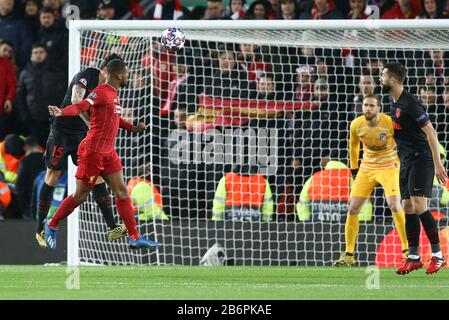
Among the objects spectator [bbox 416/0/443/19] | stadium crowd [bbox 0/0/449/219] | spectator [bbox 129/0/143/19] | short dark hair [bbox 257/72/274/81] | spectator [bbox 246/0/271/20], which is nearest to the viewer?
stadium crowd [bbox 0/0/449/219]

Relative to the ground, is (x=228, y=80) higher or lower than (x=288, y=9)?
lower

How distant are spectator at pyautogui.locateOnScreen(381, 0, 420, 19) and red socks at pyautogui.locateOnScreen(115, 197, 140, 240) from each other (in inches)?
227

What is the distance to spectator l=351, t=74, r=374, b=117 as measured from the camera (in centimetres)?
1452

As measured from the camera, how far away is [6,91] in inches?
634

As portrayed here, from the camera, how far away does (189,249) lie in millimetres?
13672

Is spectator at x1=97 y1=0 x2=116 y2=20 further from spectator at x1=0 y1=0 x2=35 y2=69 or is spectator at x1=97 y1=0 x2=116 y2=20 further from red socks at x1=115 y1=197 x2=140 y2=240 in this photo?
red socks at x1=115 y1=197 x2=140 y2=240

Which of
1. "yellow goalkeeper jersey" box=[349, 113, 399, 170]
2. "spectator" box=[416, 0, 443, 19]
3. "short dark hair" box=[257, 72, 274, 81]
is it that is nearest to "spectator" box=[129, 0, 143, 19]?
"short dark hair" box=[257, 72, 274, 81]

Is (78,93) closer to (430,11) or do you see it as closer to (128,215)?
(128,215)

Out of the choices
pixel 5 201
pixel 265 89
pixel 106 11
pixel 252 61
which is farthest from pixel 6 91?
pixel 265 89

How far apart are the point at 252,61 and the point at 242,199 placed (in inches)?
79.6

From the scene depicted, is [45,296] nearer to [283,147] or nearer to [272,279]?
[272,279]

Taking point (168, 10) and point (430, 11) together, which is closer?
point (430, 11)

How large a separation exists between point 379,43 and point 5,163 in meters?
5.08
